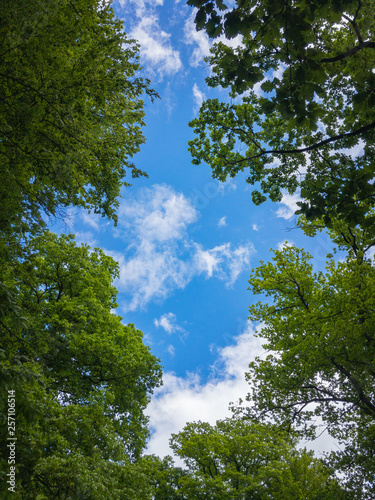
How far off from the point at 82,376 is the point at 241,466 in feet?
41.4

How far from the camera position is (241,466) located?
20344 millimetres

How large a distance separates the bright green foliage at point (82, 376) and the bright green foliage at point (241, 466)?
5890mm

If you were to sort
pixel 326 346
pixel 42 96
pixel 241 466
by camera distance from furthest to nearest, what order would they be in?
pixel 241 466
pixel 326 346
pixel 42 96

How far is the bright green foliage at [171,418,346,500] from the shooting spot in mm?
17844

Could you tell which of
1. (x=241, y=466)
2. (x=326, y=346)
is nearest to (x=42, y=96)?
(x=326, y=346)

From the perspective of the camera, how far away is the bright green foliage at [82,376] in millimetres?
6992

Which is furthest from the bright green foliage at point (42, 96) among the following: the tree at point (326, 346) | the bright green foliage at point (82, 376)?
the tree at point (326, 346)

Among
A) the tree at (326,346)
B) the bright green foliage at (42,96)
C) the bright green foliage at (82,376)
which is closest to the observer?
the bright green foliage at (42,96)

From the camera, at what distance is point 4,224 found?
5.91 metres

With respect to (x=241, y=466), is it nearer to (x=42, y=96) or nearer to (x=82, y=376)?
(x=82, y=376)

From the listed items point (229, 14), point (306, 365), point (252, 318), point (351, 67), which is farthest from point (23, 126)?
point (252, 318)

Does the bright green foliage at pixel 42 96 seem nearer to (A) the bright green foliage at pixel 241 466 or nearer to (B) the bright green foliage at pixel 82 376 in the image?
(B) the bright green foliage at pixel 82 376

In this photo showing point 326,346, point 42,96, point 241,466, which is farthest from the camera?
point 241,466

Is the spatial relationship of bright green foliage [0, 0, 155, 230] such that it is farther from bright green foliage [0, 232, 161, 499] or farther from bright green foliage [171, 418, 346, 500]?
bright green foliage [171, 418, 346, 500]
